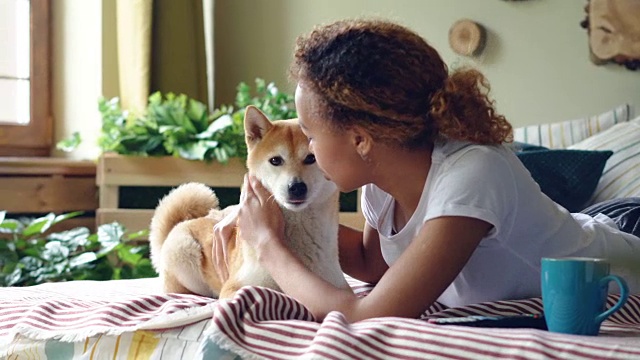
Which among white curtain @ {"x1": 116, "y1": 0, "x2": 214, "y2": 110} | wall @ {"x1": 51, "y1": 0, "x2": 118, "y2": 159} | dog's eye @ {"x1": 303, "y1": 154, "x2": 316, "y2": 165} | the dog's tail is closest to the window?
wall @ {"x1": 51, "y1": 0, "x2": 118, "y2": 159}

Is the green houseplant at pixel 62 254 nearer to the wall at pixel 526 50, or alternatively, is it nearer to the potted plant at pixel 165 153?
the potted plant at pixel 165 153

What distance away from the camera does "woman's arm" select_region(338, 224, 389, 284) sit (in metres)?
1.54

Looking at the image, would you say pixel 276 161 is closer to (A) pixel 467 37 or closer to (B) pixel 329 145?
(B) pixel 329 145

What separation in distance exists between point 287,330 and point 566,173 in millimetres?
1502

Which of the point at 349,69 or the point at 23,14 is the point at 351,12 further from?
→ the point at 349,69

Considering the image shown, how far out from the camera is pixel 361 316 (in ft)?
3.56

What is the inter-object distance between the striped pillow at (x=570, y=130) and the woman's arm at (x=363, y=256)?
126 centimetres

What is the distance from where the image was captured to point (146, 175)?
2889 millimetres

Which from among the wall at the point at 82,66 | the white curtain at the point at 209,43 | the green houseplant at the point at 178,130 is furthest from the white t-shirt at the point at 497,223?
the white curtain at the point at 209,43

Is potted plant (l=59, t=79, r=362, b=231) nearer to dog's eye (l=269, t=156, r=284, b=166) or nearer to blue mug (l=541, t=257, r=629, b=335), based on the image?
dog's eye (l=269, t=156, r=284, b=166)

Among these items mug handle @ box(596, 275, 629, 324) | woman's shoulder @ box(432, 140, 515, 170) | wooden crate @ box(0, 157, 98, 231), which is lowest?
wooden crate @ box(0, 157, 98, 231)

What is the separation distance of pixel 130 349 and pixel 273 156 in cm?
50

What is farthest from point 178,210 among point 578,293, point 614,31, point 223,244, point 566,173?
point 614,31

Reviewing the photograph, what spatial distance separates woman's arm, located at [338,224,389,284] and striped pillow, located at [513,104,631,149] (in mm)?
1258
